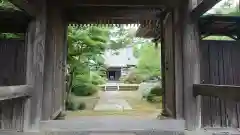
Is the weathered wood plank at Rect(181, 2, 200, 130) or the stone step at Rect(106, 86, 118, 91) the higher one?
the weathered wood plank at Rect(181, 2, 200, 130)

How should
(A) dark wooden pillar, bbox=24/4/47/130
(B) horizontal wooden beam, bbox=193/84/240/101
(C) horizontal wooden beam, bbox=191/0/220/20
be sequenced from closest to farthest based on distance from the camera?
(B) horizontal wooden beam, bbox=193/84/240/101 → (C) horizontal wooden beam, bbox=191/0/220/20 → (A) dark wooden pillar, bbox=24/4/47/130

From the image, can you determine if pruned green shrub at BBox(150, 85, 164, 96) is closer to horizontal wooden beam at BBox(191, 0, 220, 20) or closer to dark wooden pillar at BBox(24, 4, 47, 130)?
horizontal wooden beam at BBox(191, 0, 220, 20)

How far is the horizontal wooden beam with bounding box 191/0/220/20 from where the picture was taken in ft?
9.30

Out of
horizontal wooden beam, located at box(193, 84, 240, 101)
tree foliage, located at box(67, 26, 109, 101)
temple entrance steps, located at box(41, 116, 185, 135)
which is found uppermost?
tree foliage, located at box(67, 26, 109, 101)

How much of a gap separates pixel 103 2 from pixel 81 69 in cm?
435

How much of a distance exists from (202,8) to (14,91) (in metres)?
2.51

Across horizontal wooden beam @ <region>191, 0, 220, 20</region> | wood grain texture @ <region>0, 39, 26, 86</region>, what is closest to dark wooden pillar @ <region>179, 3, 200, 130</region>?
horizontal wooden beam @ <region>191, 0, 220, 20</region>

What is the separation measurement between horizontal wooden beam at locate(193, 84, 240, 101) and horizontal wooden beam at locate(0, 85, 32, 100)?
2.25 m

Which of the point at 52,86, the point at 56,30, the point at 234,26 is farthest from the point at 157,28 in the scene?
the point at 52,86

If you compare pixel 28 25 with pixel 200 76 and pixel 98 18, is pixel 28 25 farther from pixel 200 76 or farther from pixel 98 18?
pixel 200 76

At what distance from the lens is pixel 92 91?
10.3 metres

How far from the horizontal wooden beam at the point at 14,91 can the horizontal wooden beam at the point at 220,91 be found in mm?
2246

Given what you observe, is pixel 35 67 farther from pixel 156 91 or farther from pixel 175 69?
pixel 156 91

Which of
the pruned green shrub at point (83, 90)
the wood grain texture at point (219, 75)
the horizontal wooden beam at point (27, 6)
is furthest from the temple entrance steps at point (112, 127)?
the pruned green shrub at point (83, 90)
